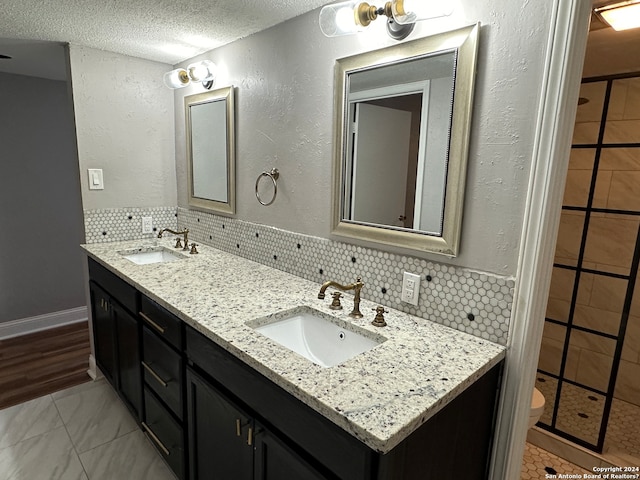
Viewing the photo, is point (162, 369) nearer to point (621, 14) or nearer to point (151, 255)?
point (151, 255)

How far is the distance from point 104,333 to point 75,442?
57cm

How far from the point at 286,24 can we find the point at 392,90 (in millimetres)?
724

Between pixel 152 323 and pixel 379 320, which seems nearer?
pixel 379 320

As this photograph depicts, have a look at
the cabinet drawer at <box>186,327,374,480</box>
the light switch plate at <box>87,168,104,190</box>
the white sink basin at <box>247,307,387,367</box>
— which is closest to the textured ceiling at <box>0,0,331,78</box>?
the light switch plate at <box>87,168,104,190</box>

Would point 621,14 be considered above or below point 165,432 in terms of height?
above

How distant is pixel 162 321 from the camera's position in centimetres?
157

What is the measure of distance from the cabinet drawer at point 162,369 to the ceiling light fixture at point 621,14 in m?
2.08

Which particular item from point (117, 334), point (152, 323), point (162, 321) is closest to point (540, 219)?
point (162, 321)

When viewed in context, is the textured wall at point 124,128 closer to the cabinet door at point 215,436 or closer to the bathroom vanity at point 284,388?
the bathroom vanity at point 284,388

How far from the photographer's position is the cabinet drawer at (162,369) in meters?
1.53

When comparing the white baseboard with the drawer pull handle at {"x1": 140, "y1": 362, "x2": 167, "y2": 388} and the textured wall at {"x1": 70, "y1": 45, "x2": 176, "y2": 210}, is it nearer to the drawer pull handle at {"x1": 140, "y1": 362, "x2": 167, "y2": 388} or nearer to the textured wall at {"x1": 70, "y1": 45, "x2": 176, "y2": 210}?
the textured wall at {"x1": 70, "y1": 45, "x2": 176, "y2": 210}

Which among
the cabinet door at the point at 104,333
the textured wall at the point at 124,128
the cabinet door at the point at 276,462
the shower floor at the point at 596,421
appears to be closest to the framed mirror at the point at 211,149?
the textured wall at the point at 124,128

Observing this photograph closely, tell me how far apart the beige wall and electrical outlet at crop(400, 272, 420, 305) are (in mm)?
1649

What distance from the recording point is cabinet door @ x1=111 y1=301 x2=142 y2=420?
1.88 m
